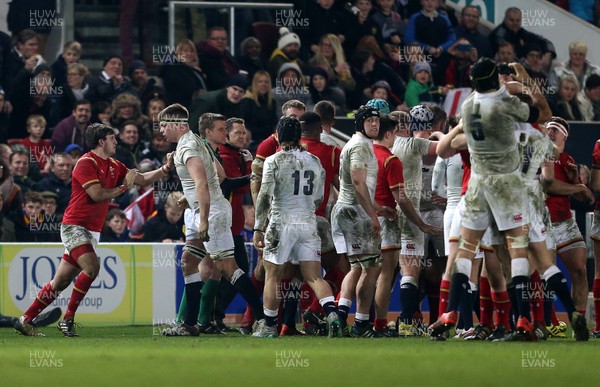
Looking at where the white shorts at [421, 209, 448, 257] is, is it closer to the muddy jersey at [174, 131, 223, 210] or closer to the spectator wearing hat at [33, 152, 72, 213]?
the muddy jersey at [174, 131, 223, 210]

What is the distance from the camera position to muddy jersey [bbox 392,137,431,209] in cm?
1538

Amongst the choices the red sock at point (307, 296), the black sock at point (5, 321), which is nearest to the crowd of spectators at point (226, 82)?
the black sock at point (5, 321)

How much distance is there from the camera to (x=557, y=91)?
25031 millimetres

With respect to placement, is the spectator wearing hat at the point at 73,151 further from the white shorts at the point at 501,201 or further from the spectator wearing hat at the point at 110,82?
the white shorts at the point at 501,201

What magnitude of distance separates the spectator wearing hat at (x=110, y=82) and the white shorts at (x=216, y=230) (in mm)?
7654

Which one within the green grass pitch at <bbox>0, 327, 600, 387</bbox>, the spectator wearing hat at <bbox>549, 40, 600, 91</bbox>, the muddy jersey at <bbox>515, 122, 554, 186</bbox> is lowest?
the green grass pitch at <bbox>0, 327, 600, 387</bbox>

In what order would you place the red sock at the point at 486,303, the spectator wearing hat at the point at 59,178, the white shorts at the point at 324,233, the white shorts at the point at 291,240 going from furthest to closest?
the spectator wearing hat at the point at 59,178 → the white shorts at the point at 324,233 → the white shorts at the point at 291,240 → the red sock at the point at 486,303

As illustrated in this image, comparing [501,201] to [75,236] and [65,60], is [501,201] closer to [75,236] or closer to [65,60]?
[75,236]

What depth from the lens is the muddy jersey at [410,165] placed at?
50.4 ft

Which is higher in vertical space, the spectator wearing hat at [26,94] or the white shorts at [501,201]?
the spectator wearing hat at [26,94]

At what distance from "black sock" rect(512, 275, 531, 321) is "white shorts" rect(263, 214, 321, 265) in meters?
2.31

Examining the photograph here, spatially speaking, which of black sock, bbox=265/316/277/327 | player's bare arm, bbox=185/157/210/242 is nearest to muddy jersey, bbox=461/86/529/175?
black sock, bbox=265/316/277/327

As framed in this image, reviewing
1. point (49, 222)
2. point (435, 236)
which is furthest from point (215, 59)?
point (435, 236)

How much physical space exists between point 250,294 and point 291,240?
1017 mm
